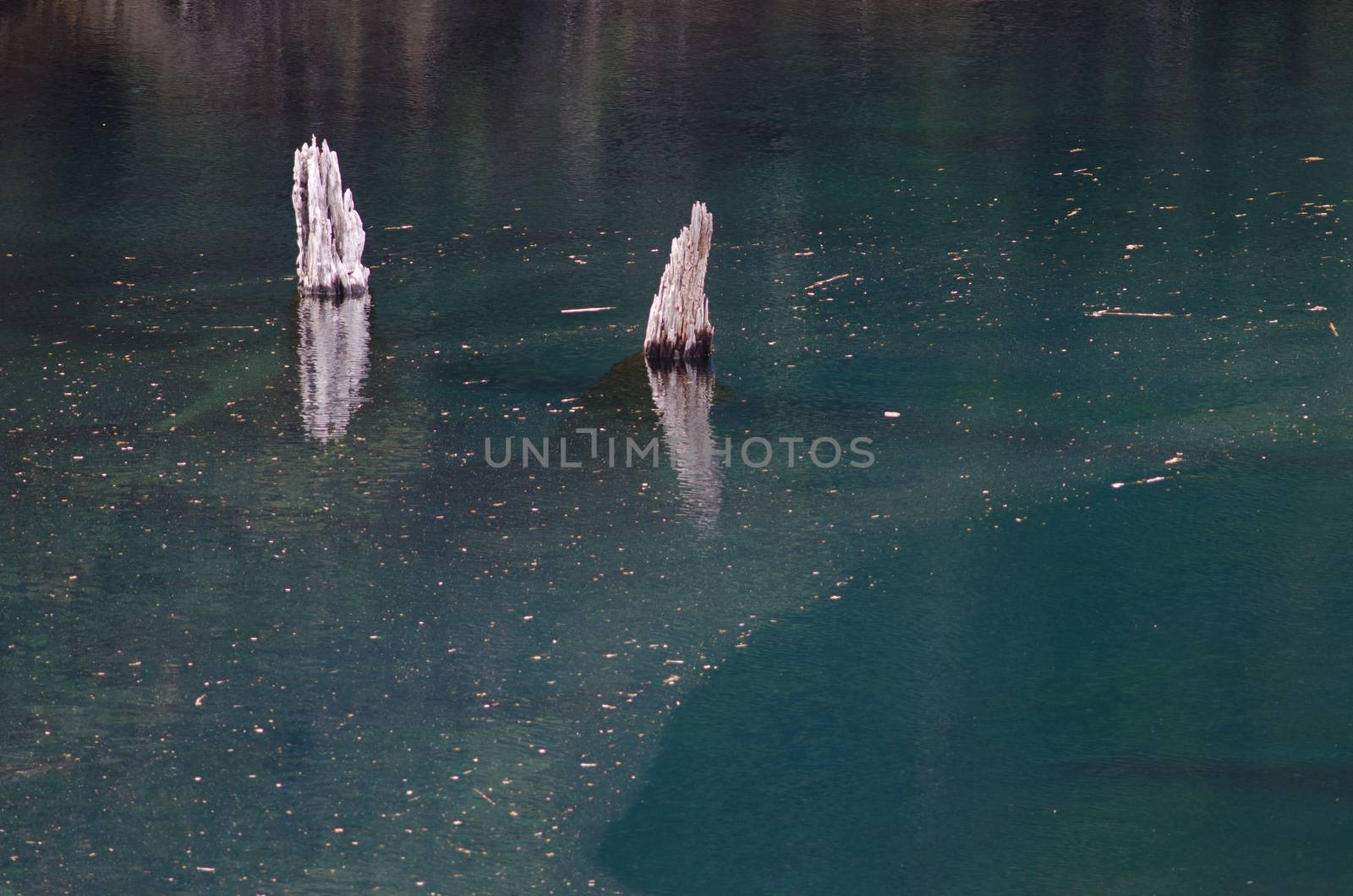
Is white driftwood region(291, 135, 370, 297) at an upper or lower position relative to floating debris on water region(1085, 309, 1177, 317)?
upper

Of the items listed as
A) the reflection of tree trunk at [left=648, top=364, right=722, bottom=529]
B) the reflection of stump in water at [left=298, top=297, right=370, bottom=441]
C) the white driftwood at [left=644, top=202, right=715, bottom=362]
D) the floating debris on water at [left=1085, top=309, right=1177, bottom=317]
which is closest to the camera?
the reflection of tree trunk at [left=648, top=364, right=722, bottom=529]

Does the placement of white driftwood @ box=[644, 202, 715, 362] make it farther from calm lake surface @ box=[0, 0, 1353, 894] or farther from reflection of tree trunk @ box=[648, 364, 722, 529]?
calm lake surface @ box=[0, 0, 1353, 894]

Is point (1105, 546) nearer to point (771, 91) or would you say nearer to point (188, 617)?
point (188, 617)

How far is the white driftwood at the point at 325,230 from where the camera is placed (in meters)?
12.5

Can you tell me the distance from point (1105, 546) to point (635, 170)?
341 inches

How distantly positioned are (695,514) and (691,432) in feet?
4.00

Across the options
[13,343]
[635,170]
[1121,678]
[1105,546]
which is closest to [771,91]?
[635,170]

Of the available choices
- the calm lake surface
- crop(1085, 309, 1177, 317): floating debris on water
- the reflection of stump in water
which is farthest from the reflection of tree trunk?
crop(1085, 309, 1177, 317): floating debris on water

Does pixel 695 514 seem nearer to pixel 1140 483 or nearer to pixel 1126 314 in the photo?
pixel 1140 483

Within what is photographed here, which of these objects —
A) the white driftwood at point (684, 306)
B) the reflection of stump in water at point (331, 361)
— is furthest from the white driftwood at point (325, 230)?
the white driftwood at point (684, 306)

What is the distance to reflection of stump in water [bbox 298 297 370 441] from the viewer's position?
10.8 meters

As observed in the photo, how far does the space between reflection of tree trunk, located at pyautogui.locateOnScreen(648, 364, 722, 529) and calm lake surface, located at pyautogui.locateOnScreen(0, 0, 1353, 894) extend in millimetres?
45

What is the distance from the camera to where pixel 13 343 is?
12.2m

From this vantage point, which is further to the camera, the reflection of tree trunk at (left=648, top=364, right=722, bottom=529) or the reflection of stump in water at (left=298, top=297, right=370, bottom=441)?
the reflection of stump in water at (left=298, top=297, right=370, bottom=441)
